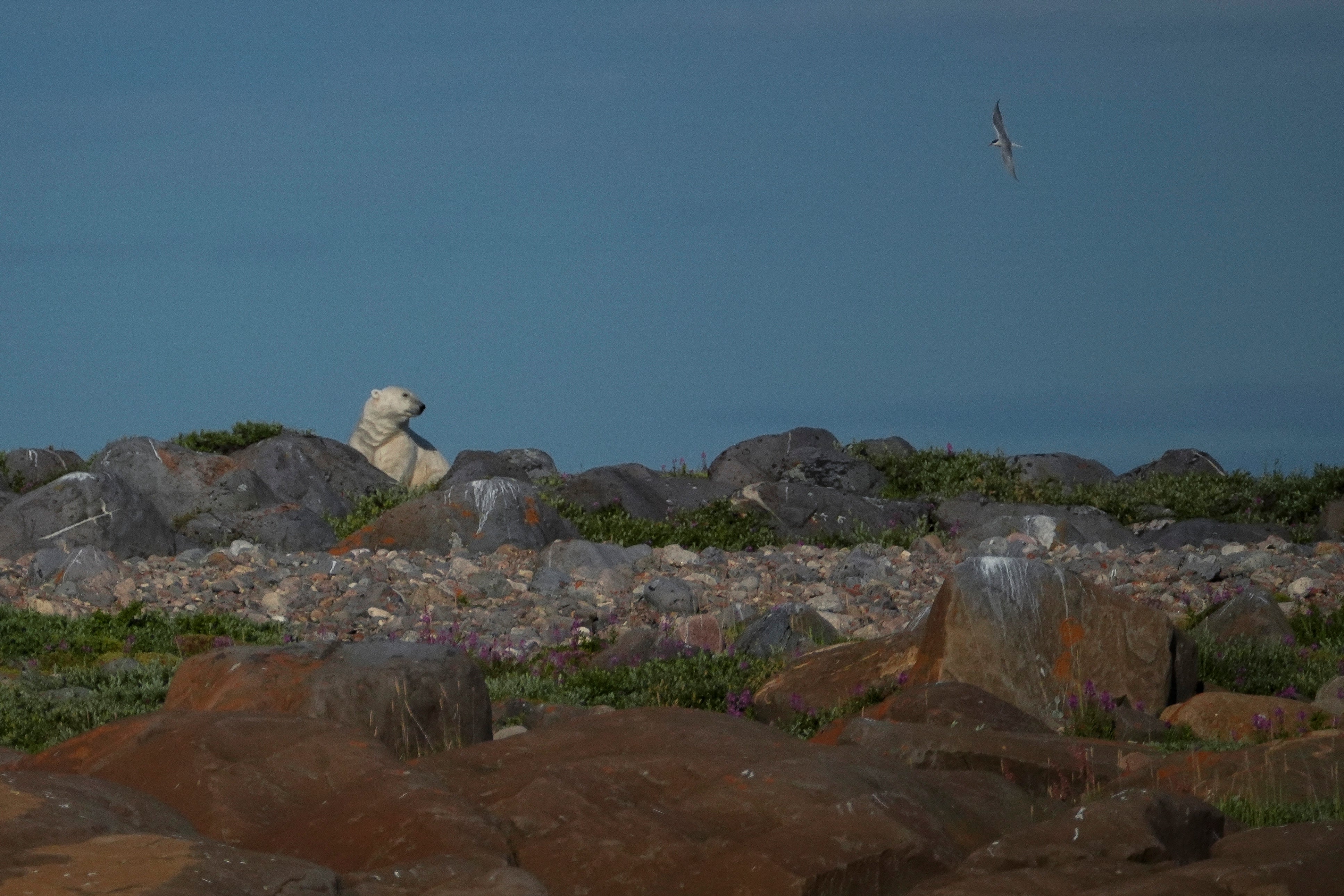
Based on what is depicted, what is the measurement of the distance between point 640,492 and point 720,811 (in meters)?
17.1

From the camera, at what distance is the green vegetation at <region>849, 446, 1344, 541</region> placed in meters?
24.7

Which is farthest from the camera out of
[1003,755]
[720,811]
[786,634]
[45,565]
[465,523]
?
[465,523]

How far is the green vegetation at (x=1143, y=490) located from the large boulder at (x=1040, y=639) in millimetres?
13667

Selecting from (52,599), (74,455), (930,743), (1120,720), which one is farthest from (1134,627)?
(74,455)

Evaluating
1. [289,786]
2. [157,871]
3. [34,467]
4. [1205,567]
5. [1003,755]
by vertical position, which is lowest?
[1205,567]

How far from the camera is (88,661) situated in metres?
12.6

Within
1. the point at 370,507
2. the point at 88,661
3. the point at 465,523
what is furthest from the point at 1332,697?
the point at 370,507

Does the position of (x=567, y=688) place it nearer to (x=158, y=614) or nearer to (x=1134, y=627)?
(x=1134, y=627)

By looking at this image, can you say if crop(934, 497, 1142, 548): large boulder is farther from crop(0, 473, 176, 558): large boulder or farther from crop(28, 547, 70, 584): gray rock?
crop(28, 547, 70, 584): gray rock

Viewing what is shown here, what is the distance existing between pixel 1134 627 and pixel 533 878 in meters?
6.29

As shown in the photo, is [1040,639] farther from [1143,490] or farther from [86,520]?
[1143,490]

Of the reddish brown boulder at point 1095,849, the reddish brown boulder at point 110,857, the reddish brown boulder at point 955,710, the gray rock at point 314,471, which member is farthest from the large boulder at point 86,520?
the reddish brown boulder at point 1095,849

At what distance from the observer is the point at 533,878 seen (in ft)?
16.2

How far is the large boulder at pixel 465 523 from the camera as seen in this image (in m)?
18.6
